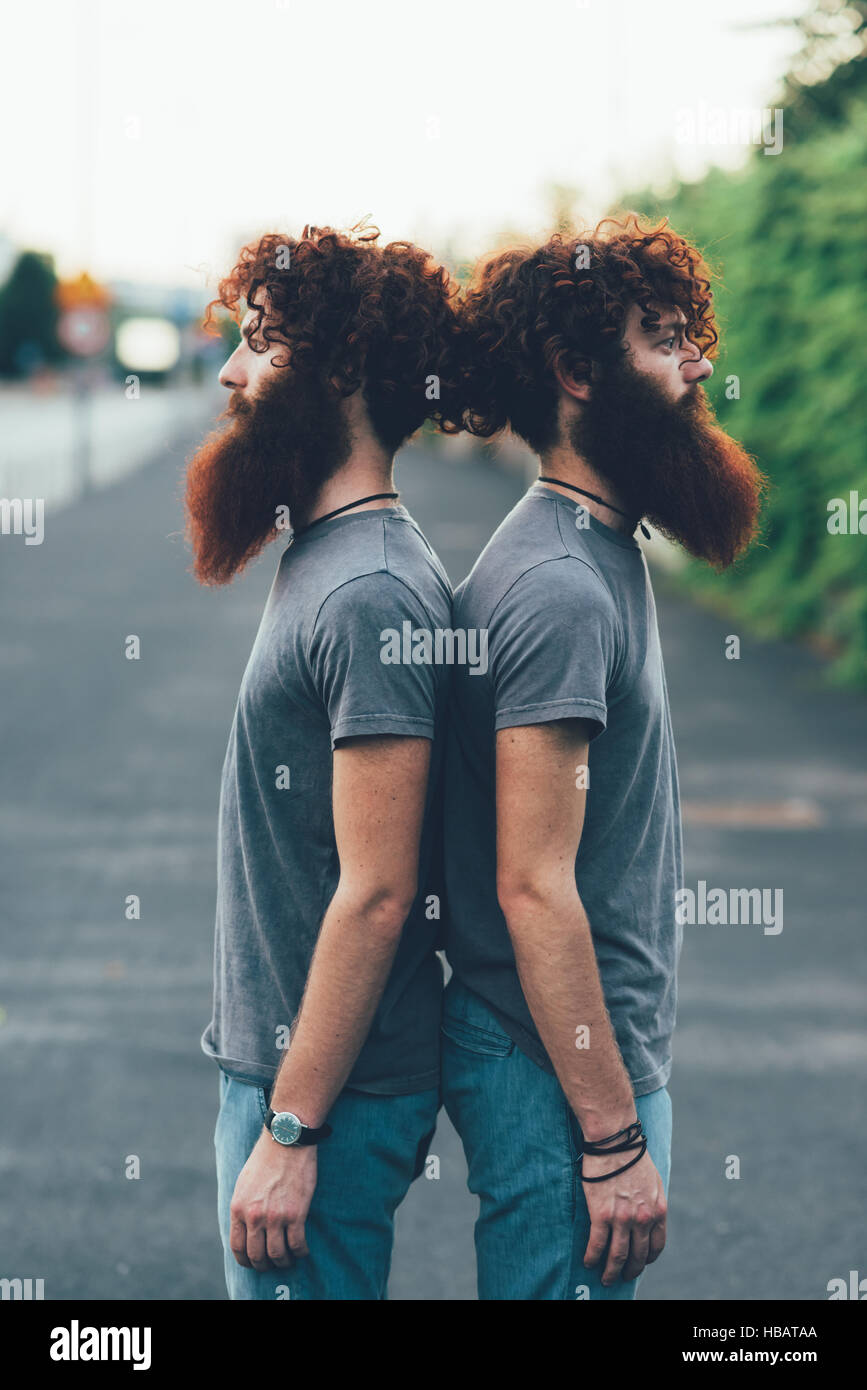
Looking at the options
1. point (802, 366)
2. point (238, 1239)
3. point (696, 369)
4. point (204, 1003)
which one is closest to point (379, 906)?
point (238, 1239)

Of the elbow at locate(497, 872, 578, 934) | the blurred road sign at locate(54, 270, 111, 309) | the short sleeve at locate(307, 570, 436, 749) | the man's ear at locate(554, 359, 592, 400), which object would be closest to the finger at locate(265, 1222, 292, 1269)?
the elbow at locate(497, 872, 578, 934)

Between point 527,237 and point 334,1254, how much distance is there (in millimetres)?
1422

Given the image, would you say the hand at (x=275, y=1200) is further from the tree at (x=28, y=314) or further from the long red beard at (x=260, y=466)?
the tree at (x=28, y=314)

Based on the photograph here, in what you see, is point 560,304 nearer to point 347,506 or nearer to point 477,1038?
point 347,506

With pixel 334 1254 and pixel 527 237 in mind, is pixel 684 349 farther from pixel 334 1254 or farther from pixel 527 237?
pixel 334 1254

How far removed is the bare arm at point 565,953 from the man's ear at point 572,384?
0.47m

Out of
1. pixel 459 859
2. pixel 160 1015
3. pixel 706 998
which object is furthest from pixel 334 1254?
pixel 706 998

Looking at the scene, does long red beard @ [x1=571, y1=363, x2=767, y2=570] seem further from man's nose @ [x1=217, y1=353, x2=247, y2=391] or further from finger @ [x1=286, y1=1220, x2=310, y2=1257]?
finger @ [x1=286, y1=1220, x2=310, y2=1257]

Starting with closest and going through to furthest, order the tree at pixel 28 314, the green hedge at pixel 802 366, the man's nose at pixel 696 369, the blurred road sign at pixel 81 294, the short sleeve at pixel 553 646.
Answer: the short sleeve at pixel 553 646, the man's nose at pixel 696 369, the green hedge at pixel 802 366, the blurred road sign at pixel 81 294, the tree at pixel 28 314

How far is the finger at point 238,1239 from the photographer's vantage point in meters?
2.06

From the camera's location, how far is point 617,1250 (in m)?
2.04

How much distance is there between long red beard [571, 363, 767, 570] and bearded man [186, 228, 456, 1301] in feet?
0.78

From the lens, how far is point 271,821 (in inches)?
82.9

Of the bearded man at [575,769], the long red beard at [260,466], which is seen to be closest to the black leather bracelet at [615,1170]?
the bearded man at [575,769]
